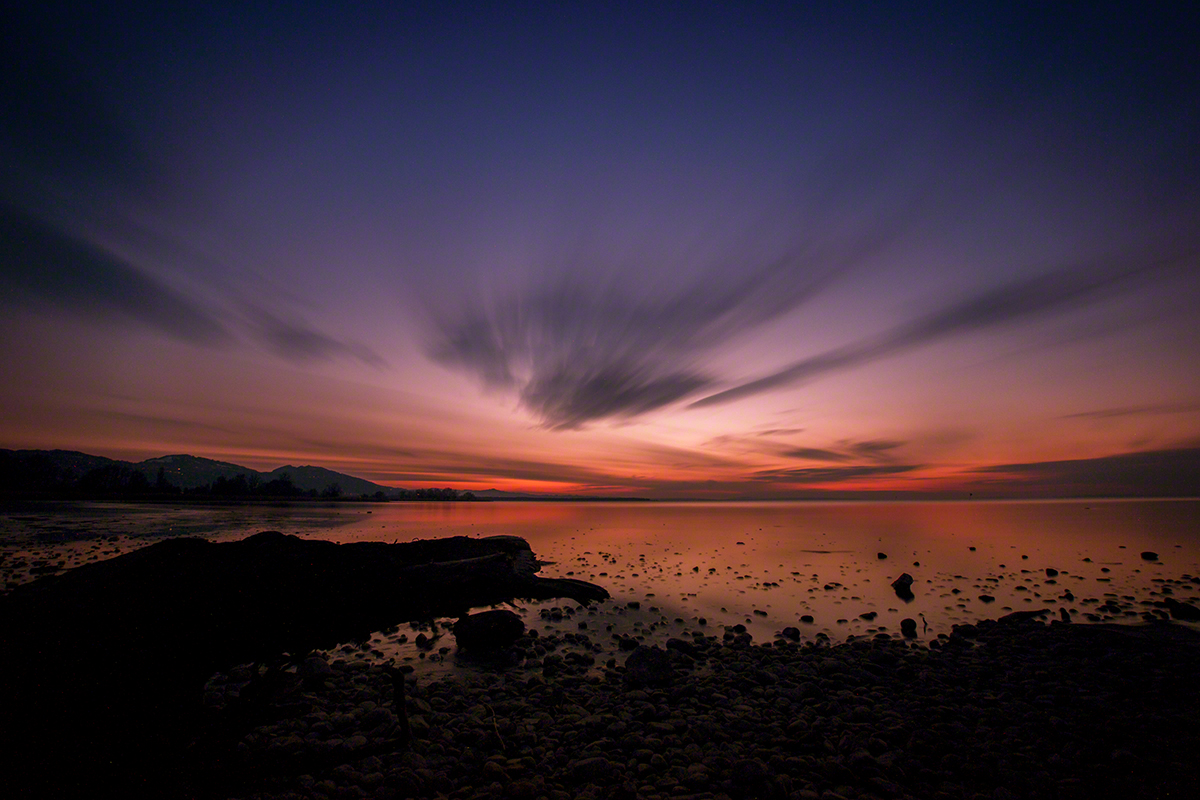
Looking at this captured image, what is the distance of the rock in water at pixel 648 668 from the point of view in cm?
957

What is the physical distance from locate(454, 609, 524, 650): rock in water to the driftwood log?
503cm

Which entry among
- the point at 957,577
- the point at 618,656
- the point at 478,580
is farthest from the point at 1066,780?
the point at 957,577

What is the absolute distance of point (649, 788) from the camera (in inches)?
241

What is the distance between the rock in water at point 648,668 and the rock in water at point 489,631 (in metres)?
3.52

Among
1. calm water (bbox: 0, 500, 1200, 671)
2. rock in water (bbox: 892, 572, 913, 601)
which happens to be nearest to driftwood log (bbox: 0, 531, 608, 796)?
calm water (bbox: 0, 500, 1200, 671)

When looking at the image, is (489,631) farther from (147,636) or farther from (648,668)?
(147,636)

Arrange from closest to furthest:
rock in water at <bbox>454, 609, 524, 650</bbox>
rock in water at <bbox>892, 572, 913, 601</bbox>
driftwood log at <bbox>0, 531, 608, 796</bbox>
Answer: driftwood log at <bbox>0, 531, 608, 796</bbox> → rock in water at <bbox>454, 609, 524, 650</bbox> → rock in water at <bbox>892, 572, 913, 601</bbox>

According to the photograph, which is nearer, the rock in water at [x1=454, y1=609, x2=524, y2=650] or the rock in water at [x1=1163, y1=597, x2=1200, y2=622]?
the rock in water at [x1=454, y1=609, x2=524, y2=650]

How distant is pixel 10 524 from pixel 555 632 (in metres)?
51.9

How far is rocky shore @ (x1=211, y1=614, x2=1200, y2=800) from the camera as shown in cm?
609

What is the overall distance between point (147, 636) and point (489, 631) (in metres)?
8.25

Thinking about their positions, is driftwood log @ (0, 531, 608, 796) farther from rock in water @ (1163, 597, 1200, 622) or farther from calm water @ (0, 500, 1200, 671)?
rock in water @ (1163, 597, 1200, 622)

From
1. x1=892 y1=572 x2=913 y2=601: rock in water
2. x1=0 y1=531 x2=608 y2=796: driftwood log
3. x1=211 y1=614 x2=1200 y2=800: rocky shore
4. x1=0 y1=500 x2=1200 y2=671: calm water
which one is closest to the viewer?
x1=0 y1=531 x2=608 y2=796: driftwood log

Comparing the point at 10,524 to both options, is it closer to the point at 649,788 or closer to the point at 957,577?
the point at 649,788
